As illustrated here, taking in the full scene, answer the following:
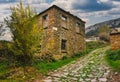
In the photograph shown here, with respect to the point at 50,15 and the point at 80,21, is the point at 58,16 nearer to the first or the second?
the point at 50,15

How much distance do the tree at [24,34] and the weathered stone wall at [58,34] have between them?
21.5 feet

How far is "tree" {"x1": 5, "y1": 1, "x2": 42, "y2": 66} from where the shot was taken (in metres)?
14.9

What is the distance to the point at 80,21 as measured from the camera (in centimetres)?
3002

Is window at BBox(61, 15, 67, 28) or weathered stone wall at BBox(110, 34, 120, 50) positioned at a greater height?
window at BBox(61, 15, 67, 28)

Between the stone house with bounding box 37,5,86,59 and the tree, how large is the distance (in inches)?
233

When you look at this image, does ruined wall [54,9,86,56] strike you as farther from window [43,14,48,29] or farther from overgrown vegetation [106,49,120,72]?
overgrown vegetation [106,49,120,72]

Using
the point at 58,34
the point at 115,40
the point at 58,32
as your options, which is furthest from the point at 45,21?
the point at 115,40

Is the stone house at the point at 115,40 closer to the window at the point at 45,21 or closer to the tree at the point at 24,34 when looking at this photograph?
the window at the point at 45,21

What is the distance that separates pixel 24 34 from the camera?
14.8 metres

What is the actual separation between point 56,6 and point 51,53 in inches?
194

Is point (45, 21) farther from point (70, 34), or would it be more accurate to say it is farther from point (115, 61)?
point (115, 61)

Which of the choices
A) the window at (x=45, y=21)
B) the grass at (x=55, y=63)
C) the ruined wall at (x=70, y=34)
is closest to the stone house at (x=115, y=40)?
the grass at (x=55, y=63)

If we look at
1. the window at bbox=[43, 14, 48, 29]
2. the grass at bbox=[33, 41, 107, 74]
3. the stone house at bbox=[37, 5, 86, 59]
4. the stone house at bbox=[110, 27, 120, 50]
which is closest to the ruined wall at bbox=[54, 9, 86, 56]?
the stone house at bbox=[37, 5, 86, 59]

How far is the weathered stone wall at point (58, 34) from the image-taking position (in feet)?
75.7
